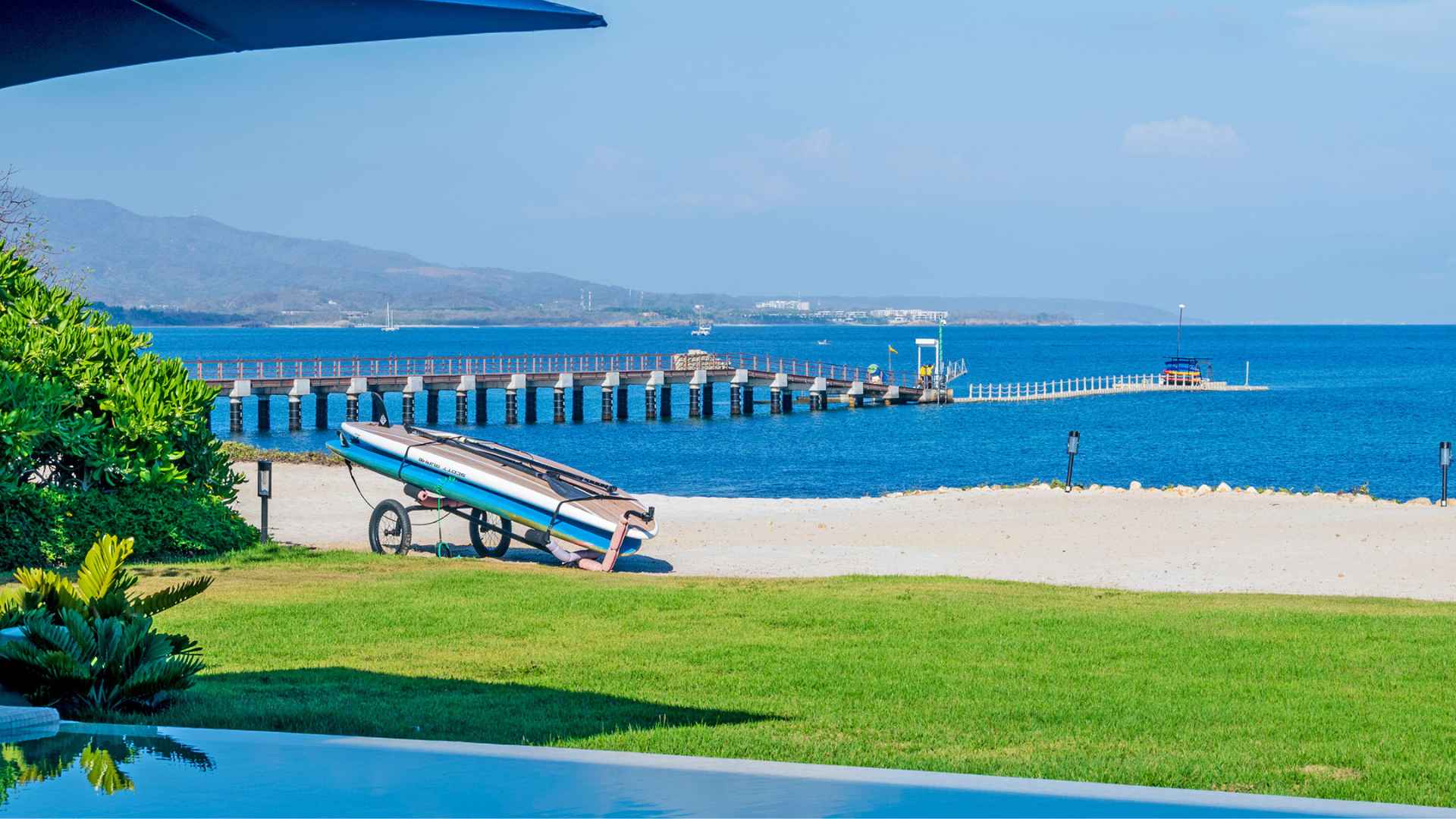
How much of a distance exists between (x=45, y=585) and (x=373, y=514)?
11.4 m

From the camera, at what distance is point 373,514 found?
19.9m

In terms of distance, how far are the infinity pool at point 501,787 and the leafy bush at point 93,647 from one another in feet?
3.64

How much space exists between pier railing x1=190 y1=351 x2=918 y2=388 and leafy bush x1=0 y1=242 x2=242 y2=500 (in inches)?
910

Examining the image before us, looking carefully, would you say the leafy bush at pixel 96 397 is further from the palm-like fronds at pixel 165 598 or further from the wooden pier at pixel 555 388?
the wooden pier at pixel 555 388

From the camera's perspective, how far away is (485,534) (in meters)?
20.6


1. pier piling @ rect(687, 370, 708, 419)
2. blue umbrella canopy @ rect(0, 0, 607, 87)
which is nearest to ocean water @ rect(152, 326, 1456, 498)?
pier piling @ rect(687, 370, 708, 419)

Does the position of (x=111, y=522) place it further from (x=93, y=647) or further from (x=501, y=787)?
(x=501, y=787)

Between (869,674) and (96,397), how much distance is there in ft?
34.4

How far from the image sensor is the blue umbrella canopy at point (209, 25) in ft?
18.7

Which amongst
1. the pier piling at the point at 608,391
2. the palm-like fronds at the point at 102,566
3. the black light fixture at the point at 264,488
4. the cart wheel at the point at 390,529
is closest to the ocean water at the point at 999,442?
the pier piling at the point at 608,391

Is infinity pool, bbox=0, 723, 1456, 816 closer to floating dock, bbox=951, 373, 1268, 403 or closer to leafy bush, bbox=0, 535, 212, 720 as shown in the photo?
leafy bush, bbox=0, 535, 212, 720

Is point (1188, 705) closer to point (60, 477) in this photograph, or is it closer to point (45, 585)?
point (45, 585)

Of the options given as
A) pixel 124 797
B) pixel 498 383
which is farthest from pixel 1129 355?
pixel 124 797

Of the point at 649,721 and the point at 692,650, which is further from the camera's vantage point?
the point at 692,650
